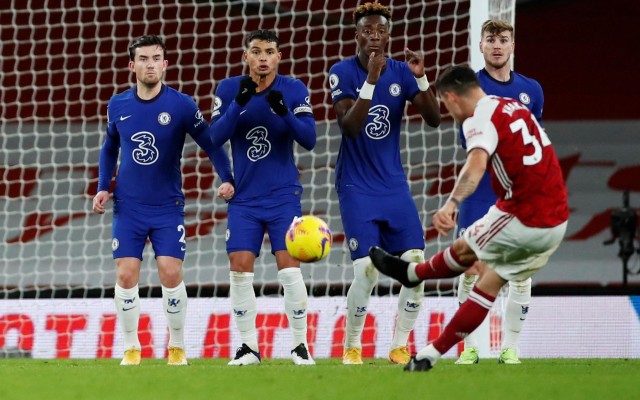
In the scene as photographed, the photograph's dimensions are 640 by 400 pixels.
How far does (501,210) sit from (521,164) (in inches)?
9.8

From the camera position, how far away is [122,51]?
1339 cm

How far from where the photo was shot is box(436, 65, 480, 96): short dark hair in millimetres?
5430

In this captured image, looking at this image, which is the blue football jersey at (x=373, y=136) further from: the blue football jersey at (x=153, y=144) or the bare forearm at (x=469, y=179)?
the bare forearm at (x=469, y=179)

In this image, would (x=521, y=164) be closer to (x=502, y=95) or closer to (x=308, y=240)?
(x=308, y=240)

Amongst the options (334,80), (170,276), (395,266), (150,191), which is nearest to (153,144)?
(150,191)

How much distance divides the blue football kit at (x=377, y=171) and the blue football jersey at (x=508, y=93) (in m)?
0.43

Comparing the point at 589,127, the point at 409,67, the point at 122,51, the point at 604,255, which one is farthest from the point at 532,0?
the point at 409,67

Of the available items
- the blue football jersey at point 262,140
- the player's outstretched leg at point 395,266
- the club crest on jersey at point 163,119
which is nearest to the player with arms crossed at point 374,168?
the blue football jersey at point 262,140

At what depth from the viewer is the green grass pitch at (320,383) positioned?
458cm

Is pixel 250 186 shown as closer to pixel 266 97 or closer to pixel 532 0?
pixel 266 97

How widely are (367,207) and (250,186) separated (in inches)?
27.6

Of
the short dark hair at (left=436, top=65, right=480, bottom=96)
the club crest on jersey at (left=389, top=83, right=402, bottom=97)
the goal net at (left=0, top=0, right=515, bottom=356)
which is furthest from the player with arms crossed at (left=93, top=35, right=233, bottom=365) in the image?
the goal net at (left=0, top=0, right=515, bottom=356)

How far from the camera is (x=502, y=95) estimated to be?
6875 mm

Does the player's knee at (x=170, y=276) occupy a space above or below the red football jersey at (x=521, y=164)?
below
